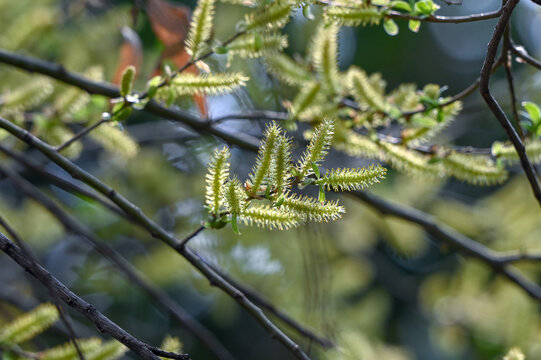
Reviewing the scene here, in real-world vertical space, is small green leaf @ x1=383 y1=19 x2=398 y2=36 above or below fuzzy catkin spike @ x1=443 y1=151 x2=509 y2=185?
above

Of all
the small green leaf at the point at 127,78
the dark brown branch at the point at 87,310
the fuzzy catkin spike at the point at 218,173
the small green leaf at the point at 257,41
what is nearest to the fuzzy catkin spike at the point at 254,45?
the small green leaf at the point at 257,41

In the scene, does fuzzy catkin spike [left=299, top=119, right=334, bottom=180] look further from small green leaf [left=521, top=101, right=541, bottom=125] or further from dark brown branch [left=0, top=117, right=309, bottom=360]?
small green leaf [left=521, top=101, right=541, bottom=125]

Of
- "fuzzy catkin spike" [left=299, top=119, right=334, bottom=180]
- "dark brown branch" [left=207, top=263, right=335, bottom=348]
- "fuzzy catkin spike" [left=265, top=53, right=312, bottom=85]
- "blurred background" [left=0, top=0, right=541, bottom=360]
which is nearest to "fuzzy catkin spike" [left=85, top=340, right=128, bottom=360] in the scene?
Result: "dark brown branch" [left=207, top=263, right=335, bottom=348]

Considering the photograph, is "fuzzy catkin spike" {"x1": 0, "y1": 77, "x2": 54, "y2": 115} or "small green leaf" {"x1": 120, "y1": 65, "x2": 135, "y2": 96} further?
"fuzzy catkin spike" {"x1": 0, "y1": 77, "x2": 54, "y2": 115}

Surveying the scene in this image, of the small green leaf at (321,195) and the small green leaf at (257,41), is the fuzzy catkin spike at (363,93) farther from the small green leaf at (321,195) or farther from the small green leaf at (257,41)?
the small green leaf at (321,195)

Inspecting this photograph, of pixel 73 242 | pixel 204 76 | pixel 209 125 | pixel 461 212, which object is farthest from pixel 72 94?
pixel 461 212
